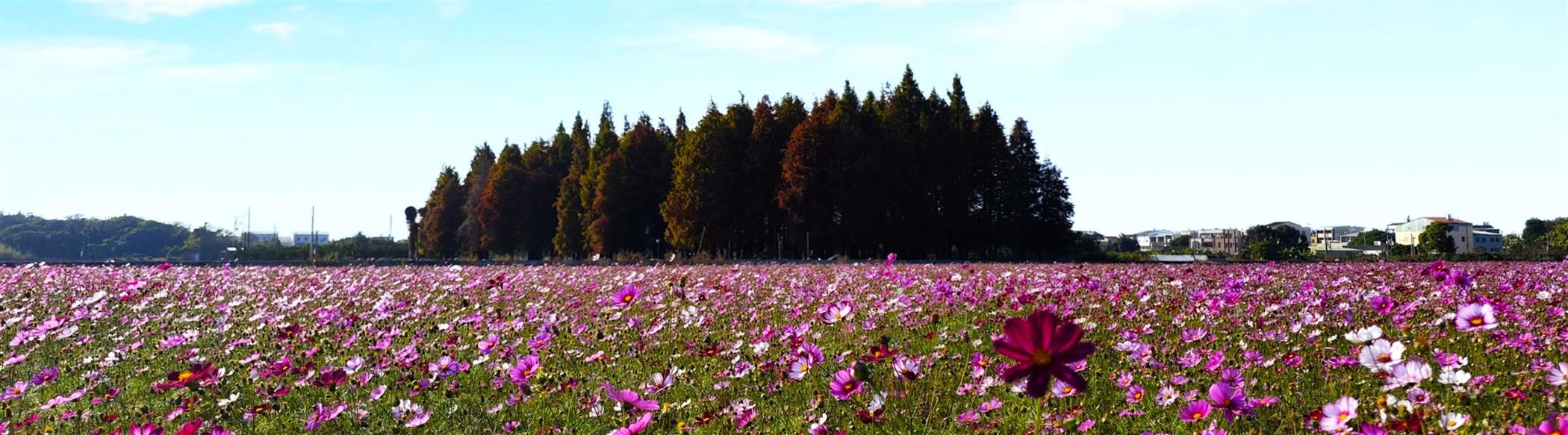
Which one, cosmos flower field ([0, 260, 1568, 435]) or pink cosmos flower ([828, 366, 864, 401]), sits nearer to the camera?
pink cosmos flower ([828, 366, 864, 401])

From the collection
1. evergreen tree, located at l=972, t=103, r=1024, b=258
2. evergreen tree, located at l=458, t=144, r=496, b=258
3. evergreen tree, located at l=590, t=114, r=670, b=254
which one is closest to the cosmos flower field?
evergreen tree, located at l=972, t=103, r=1024, b=258

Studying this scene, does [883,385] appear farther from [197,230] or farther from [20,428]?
[197,230]

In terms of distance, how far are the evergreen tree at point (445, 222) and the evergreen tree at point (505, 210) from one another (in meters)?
6.40

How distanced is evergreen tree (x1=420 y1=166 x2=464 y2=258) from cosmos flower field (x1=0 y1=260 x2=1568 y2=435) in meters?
45.0

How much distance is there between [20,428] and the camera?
177 inches

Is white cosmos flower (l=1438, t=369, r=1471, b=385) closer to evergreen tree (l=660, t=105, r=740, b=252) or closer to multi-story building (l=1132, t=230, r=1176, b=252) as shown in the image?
evergreen tree (l=660, t=105, r=740, b=252)

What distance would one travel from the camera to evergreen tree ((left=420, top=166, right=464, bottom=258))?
53250 mm

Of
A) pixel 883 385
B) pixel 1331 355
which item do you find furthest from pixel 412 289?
pixel 1331 355

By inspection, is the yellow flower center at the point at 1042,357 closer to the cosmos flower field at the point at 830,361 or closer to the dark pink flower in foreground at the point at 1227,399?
the cosmos flower field at the point at 830,361

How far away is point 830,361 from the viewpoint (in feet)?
19.3

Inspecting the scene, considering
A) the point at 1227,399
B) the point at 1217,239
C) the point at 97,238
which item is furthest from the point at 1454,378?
the point at 1217,239

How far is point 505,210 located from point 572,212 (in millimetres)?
5302

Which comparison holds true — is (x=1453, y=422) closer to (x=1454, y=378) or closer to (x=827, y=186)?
(x=1454, y=378)

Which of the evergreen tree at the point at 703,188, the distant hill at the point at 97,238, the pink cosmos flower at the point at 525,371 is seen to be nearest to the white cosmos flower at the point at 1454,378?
the pink cosmos flower at the point at 525,371
